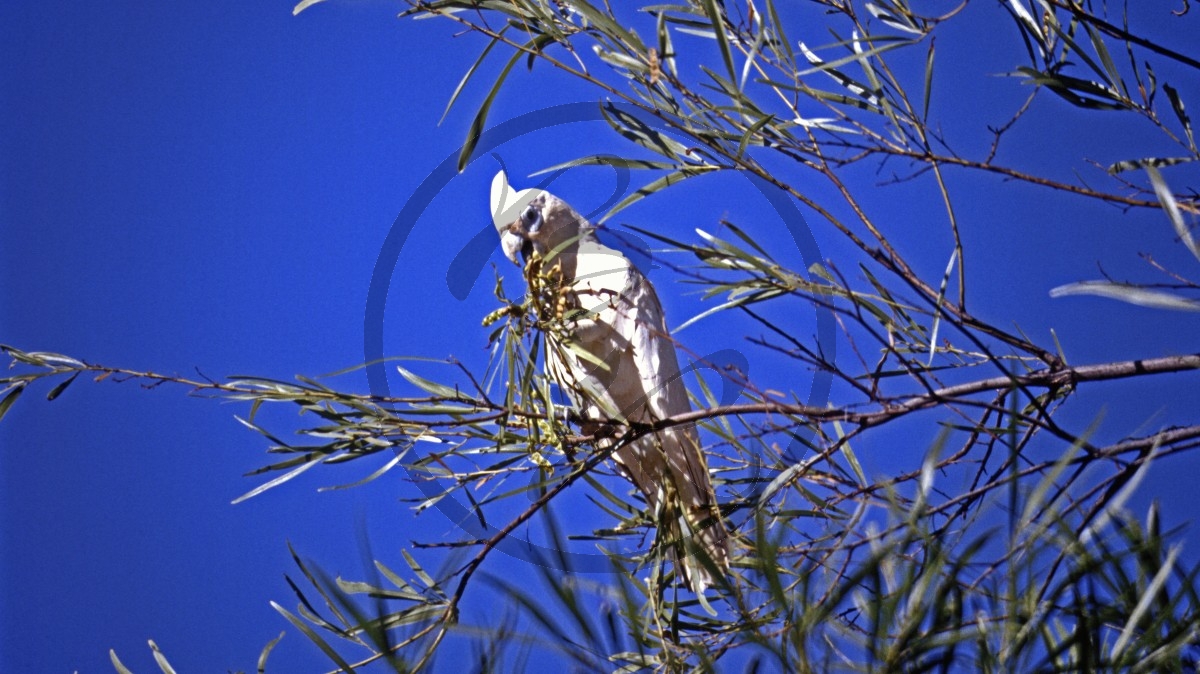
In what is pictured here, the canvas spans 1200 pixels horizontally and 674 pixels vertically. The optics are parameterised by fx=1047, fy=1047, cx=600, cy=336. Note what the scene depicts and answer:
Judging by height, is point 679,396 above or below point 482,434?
above

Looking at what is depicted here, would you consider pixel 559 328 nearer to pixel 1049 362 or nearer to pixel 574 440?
pixel 574 440

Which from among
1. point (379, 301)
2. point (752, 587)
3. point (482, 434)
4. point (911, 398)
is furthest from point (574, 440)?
point (379, 301)

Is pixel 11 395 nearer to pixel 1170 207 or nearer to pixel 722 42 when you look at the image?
pixel 722 42

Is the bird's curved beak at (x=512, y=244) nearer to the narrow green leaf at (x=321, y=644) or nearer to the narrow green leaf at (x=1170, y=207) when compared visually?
the narrow green leaf at (x=321, y=644)

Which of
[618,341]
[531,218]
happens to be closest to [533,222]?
[531,218]

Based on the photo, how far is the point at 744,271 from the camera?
0.86 m

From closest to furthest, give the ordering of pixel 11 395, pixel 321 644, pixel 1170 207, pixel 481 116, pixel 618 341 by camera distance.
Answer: pixel 1170 207 → pixel 321 644 → pixel 481 116 → pixel 11 395 → pixel 618 341

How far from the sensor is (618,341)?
1.25 m

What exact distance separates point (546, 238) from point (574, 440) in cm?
45

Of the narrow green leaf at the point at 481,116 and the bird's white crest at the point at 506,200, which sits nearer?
the narrow green leaf at the point at 481,116

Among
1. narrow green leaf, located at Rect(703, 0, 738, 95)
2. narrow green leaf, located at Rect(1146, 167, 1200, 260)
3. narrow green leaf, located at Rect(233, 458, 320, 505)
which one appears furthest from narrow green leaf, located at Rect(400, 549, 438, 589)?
narrow green leaf, located at Rect(1146, 167, 1200, 260)

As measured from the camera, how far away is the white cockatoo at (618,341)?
3.66 feet

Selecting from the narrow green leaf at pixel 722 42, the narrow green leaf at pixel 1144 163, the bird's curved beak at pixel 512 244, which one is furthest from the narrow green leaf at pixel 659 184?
the bird's curved beak at pixel 512 244

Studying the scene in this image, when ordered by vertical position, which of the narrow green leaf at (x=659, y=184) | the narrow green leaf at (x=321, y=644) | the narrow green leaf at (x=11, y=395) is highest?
the narrow green leaf at (x=659, y=184)
